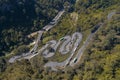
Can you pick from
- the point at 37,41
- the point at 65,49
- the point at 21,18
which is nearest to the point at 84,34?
the point at 65,49

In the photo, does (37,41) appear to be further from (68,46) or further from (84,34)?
(84,34)

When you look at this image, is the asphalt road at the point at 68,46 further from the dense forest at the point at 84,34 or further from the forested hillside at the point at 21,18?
the forested hillside at the point at 21,18

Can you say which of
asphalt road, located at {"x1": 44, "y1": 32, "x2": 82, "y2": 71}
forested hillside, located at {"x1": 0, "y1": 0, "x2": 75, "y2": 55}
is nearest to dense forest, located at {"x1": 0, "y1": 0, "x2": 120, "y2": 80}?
forested hillside, located at {"x1": 0, "y1": 0, "x2": 75, "y2": 55}

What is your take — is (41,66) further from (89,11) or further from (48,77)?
(89,11)

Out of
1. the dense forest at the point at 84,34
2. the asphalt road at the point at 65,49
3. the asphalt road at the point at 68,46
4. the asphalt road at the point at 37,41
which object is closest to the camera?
the dense forest at the point at 84,34

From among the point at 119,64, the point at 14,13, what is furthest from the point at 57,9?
the point at 119,64

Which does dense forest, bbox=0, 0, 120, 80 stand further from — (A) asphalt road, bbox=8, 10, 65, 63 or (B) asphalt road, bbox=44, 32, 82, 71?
(B) asphalt road, bbox=44, 32, 82, 71

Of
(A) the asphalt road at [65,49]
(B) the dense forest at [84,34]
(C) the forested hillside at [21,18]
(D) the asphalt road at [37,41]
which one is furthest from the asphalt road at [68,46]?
(C) the forested hillside at [21,18]

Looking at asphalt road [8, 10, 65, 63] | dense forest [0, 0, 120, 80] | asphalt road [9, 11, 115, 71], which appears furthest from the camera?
asphalt road [8, 10, 65, 63]
